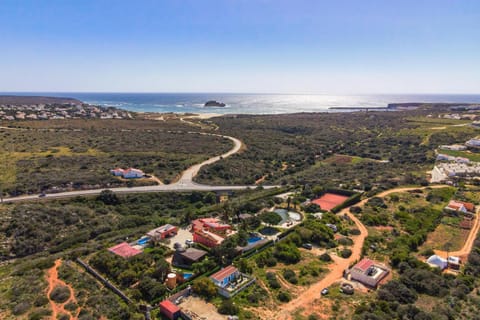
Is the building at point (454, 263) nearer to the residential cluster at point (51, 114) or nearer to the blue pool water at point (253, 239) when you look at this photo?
the blue pool water at point (253, 239)

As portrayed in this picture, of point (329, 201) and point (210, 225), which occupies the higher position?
point (210, 225)

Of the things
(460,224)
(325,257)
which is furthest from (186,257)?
(460,224)

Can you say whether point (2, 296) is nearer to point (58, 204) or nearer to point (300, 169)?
point (58, 204)

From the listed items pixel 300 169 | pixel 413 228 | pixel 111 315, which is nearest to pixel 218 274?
pixel 111 315

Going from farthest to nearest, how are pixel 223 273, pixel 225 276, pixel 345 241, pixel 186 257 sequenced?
pixel 345 241 → pixel 186 257 → pixel 223 273 → pixel 225 276

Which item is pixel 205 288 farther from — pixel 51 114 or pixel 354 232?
pixel 51 114

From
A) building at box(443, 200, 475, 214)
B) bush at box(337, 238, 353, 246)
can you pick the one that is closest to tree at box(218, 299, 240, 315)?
bush at box(337, 238, 353, 246)

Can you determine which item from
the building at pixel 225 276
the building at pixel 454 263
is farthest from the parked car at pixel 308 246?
the building at pixel 454 263

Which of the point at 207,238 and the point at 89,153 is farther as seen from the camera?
the point at 89,153
